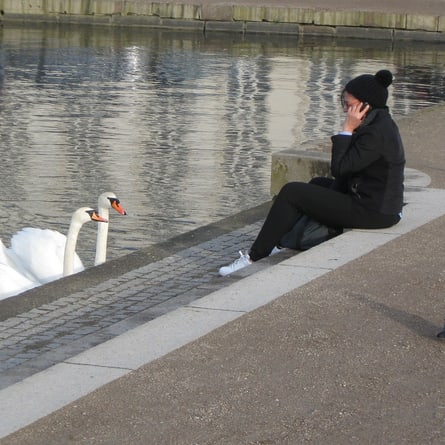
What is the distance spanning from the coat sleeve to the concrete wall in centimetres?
2668

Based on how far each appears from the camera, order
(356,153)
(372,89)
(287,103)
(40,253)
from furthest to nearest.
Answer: (287,103) → (40,253) → (372,89) → (356,153)

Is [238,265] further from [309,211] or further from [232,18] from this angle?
[232,18]

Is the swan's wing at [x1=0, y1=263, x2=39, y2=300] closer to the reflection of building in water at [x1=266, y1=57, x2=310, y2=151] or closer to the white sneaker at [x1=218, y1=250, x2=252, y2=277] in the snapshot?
the white sneaker at [x1=218, y1=250, x2=252, y2=277]

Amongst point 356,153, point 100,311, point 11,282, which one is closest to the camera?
point 100,311

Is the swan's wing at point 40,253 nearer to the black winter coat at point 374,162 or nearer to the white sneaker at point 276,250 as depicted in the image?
the white sneaker at point 276,250

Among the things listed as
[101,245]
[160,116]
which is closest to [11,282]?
[101,245]

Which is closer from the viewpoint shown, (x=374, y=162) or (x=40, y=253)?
(x=374, y=162)

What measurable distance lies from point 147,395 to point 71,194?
8.03m

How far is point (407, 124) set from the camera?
1379 cm

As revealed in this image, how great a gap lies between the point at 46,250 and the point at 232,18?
26170 millimetres

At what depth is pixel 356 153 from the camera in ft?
24.8

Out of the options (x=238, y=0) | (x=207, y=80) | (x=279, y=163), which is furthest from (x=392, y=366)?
(x=238, y=0)

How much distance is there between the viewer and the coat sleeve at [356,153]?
24.8ft

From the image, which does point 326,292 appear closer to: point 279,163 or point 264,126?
point 279,163
